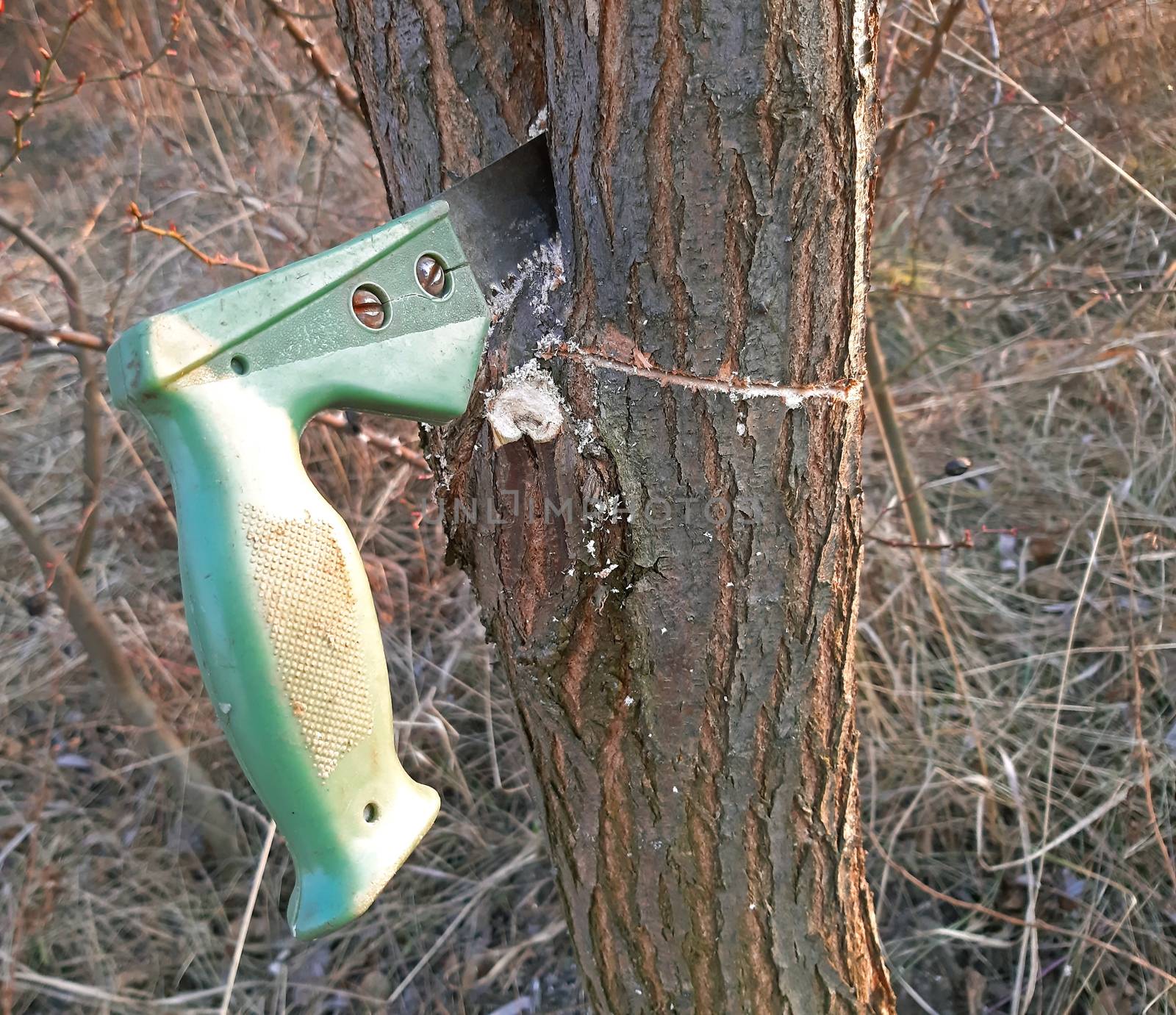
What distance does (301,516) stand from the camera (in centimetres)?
64

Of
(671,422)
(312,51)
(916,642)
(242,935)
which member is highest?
(312,51)

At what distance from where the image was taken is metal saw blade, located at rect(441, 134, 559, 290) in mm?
706

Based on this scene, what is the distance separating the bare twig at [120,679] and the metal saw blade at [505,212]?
57.3 inches

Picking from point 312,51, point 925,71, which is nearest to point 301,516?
point 312,51

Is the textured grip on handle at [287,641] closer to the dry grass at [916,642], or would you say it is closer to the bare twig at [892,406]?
the dry grass at [916,642]

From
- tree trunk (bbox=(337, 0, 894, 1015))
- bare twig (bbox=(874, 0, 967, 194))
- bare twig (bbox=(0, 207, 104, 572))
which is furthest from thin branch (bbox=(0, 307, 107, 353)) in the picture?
bare twig (bbox=(874, 0, 967, 194))

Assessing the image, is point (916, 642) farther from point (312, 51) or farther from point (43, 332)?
point (43, 332)

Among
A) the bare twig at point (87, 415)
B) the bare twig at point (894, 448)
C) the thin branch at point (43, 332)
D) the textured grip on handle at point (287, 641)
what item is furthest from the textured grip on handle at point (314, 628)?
the bare twig at point (894, 448)

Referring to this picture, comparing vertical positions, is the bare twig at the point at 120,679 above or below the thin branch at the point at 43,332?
below

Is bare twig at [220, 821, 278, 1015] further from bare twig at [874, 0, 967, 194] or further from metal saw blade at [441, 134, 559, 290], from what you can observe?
bare twig at [874, 0, 967, 194]

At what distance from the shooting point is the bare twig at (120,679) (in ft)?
5.72

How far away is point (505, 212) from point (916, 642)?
1.73m

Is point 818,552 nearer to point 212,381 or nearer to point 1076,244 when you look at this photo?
point 212,381

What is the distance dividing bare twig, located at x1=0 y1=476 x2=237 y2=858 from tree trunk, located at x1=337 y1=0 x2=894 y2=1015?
141 cm
